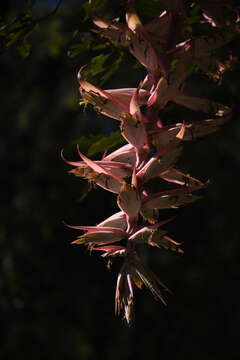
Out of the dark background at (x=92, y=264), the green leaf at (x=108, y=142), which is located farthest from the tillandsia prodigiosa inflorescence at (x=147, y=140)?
the dark background at (x=92, y=264)

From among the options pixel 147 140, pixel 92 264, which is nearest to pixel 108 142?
pixel 147 140

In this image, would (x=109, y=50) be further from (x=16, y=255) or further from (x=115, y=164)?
(x=16, y=255)

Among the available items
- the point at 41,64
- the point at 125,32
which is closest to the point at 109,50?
the point at 125,32

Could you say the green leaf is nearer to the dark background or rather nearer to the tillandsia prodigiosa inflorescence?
the tillandsia prodigiosa inflorescence

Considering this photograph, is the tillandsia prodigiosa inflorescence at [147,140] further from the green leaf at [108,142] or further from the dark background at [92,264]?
the dark background at [92,264]

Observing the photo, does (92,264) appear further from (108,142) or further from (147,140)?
(147,140)

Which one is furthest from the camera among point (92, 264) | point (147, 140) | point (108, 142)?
point (92, 264)

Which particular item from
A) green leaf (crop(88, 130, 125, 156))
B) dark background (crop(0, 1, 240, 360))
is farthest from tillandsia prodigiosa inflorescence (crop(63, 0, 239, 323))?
dark background (crop(0, 1, 240, 360))
